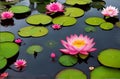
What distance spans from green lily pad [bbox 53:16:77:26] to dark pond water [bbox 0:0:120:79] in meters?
0.04

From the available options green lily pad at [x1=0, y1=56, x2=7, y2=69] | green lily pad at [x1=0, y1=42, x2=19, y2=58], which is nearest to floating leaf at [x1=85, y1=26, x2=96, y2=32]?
green lily pad at [x1=0, y1=42, x2=19, y2=58]

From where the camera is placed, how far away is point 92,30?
1.88m

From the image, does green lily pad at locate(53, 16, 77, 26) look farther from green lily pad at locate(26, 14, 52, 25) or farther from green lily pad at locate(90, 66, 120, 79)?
green lily pad at locate(90, 66, 120, 79)

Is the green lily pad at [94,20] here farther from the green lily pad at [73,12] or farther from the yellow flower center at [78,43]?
the yellow flower center at [78,43]

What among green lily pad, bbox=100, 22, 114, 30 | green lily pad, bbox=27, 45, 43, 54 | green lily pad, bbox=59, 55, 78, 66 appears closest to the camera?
green lily pad, bbox=59, 55, 78, 66

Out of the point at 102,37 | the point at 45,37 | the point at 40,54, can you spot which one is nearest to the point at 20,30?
the point at 45,37

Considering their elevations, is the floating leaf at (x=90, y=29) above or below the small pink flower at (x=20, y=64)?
above

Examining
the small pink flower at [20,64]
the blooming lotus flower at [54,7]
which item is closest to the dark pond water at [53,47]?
the small pink flower at [20,64]

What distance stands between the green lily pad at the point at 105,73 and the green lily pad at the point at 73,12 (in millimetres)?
685

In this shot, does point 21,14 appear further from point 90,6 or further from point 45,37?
point 90,6

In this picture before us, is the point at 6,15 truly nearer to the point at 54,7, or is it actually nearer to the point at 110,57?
the point at 54,7

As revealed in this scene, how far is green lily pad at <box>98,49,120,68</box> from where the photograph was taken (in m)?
1.52

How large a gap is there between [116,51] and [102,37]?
0.22 meters

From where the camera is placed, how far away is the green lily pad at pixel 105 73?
145 centimetres
